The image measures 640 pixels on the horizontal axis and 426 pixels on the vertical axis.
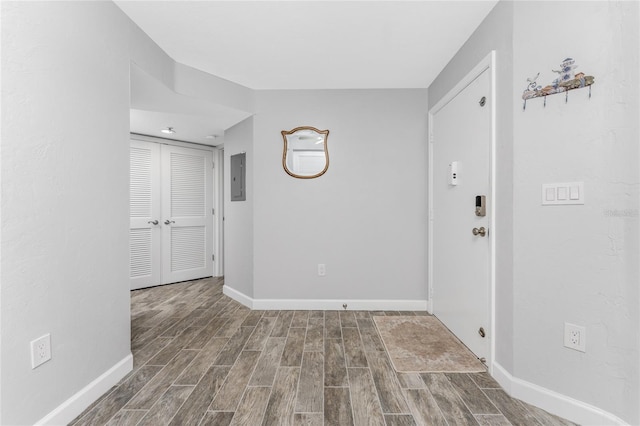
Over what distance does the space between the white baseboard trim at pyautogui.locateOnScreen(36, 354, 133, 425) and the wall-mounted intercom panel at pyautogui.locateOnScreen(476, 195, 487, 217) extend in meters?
2.51

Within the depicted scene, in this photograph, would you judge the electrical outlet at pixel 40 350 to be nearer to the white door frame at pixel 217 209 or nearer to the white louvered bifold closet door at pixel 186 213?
the white louvered bifold closet door at pixel 186 213

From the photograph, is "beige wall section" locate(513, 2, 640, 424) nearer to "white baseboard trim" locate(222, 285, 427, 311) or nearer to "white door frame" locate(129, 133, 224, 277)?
"white baseboard trim" locate(222, 285, 427, 311)

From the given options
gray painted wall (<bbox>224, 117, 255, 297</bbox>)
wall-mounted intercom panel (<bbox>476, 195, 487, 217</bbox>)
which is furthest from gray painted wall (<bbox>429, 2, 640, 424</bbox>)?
gray painted wall (<bbox>224, 117, 255, 297</bbox>)

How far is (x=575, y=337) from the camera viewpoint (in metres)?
1.41

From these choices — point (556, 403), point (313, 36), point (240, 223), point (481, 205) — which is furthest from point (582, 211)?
point (240, 223)

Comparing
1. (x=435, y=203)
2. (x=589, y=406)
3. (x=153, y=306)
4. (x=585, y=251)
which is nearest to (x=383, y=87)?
(x=435, y=203)

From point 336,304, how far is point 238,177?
1802mm

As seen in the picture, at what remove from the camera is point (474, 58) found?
6.57 feet

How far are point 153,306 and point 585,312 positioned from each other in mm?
3635

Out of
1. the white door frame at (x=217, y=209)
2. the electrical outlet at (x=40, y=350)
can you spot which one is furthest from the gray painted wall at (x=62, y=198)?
the white door frame at (x=217, y=209)

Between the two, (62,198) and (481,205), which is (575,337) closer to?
(481,205)

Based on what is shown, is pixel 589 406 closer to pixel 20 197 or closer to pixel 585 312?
pixel 585 312

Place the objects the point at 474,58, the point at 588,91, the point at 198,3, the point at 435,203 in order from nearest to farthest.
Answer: the point at 588,91 < the point at 198,3 < the point at 474,58 < the point at 435,203

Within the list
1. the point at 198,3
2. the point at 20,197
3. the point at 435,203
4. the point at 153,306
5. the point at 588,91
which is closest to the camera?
the point at 20,197
